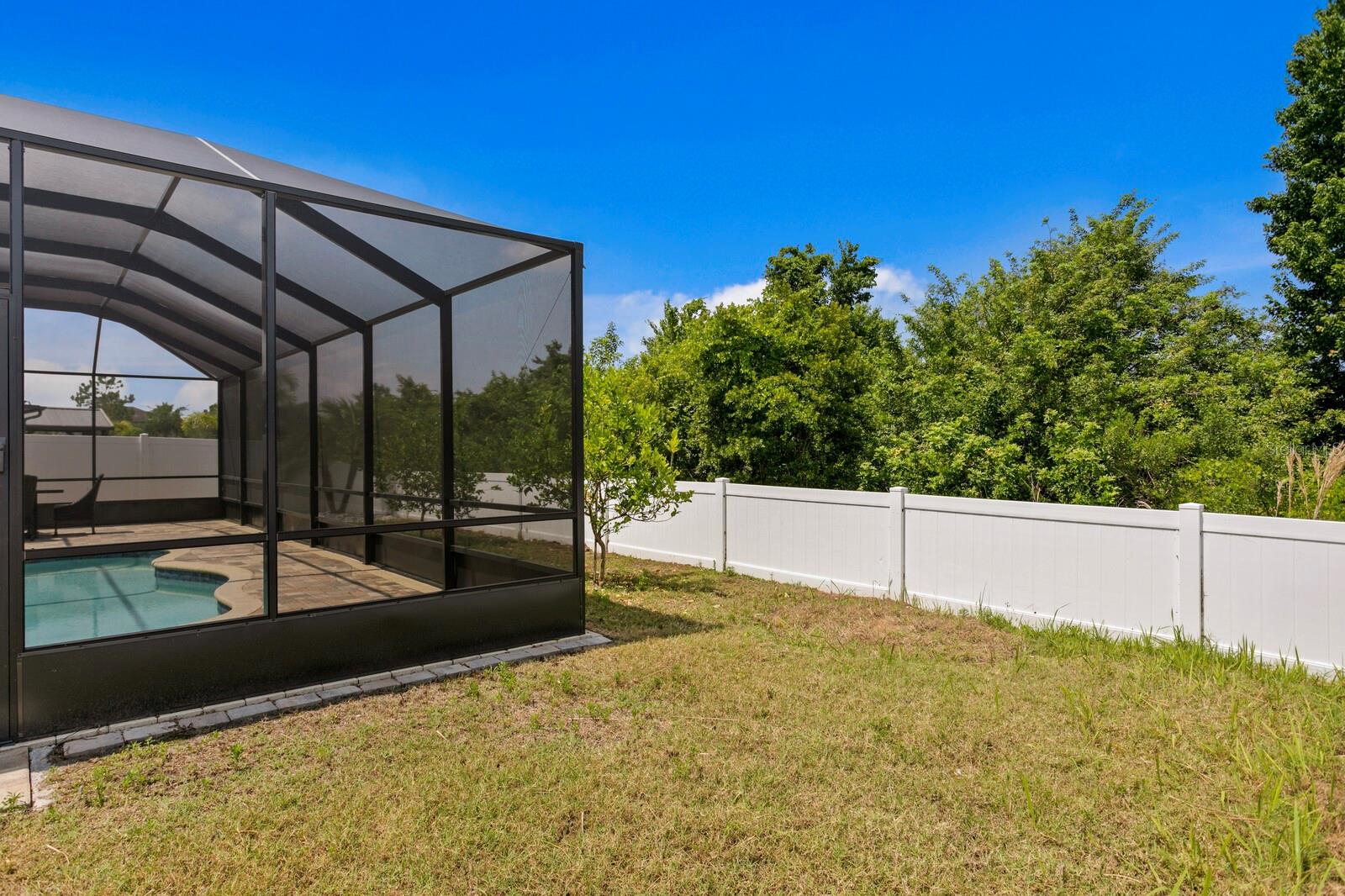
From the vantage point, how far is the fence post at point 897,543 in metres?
7.11

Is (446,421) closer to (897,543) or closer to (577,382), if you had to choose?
(577,382)

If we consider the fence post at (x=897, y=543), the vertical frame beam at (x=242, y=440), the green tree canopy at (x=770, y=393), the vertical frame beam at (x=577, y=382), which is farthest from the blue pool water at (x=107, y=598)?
the green tree canopy at (x=770, y=393)

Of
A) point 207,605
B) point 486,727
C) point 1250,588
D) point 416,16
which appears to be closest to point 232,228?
point 207,605

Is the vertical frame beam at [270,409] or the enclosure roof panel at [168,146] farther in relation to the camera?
the vertical frame beam at [270,409]

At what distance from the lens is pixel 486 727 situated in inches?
153

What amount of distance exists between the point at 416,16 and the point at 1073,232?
16.6m

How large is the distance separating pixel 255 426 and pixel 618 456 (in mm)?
3867

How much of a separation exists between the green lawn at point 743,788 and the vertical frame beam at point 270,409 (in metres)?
0.89

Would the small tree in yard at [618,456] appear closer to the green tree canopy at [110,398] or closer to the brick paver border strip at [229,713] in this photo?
the brick paver border strip at [229,713]

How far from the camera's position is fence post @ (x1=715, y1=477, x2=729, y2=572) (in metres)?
8.91

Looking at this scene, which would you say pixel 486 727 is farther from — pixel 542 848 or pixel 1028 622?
pixel 1028 622

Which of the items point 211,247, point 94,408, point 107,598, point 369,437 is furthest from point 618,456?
point 107,598

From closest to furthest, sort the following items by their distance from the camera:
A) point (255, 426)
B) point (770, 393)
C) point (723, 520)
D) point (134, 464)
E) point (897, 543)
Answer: point (255, 426) < point (134, 464) < point (897, 543) < point (723, 520) < point (770, 393)

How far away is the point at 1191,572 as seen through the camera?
17.0 feet
